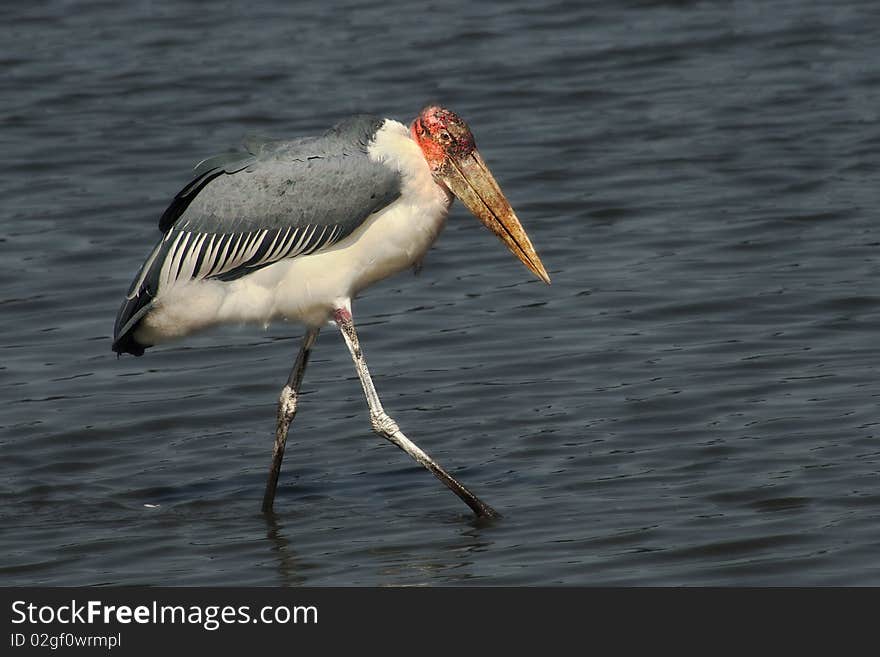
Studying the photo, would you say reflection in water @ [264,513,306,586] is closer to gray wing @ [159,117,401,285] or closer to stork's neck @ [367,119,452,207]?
gray wing @ [159,117,401,285]

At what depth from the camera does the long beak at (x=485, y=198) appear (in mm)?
7430

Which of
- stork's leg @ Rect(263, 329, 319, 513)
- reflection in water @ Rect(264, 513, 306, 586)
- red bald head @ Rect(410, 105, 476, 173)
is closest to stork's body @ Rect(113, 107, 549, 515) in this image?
red bald head @ Rect(410, 105, 476, 173)

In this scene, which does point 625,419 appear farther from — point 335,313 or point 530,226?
point 530,226

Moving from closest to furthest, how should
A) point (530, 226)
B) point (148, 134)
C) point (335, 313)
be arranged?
point (335, 313)
point (530, 226)
point (148, 134)

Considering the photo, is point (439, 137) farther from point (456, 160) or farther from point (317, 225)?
point (317, 225)

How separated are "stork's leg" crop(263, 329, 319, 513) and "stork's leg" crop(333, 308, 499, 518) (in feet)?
1.10

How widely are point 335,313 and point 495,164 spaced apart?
5500mm

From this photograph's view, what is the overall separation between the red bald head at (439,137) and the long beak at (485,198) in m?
0.04

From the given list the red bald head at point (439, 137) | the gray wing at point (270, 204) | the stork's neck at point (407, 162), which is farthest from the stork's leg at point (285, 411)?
the red bald head at point (439, 137)

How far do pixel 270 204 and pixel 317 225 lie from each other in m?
0.21

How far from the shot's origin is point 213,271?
753 centimetres

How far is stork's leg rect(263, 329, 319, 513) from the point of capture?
305 inches

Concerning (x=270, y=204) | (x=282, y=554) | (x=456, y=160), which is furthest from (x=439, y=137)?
(x=282, y=554)

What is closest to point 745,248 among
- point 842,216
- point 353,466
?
point 842,216
